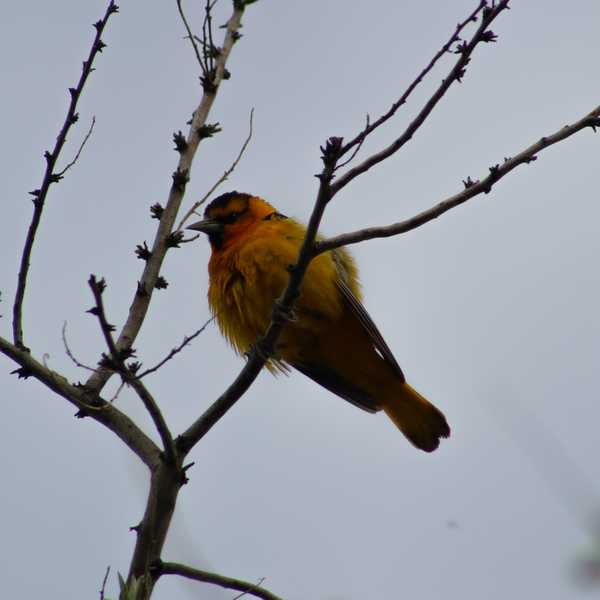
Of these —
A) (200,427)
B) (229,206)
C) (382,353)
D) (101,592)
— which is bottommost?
(101,592)

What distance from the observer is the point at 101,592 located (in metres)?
3.10

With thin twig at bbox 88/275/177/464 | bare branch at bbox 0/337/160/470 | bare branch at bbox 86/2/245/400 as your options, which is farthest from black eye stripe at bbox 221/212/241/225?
thin twig at bbox 88/275/177/464

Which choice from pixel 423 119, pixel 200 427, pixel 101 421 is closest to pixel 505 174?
pixel 423 119

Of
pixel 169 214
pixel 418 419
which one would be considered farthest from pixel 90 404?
pixel 418 419

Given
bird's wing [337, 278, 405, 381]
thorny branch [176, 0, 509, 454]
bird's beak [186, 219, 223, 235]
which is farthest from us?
bird's beak [186, 219, 223, 235]

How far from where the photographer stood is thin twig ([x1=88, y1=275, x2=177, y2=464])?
9.18 feet

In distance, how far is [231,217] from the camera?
20.2 feet

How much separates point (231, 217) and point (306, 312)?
39.4 inches

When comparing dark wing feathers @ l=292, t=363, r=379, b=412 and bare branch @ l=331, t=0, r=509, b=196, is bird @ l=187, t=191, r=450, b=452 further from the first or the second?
bare branch @ l=331, t=0, r=509, b=196

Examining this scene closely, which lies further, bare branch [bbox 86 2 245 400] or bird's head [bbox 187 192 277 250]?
bird's head [bbox 187 192 277 250]

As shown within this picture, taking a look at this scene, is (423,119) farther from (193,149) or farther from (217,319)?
(217,319)

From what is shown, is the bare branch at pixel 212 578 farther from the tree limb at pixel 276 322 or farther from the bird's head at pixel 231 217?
the bird's head at pixel 231 217

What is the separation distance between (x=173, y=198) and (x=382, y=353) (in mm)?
1915

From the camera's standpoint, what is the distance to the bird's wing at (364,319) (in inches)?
216
